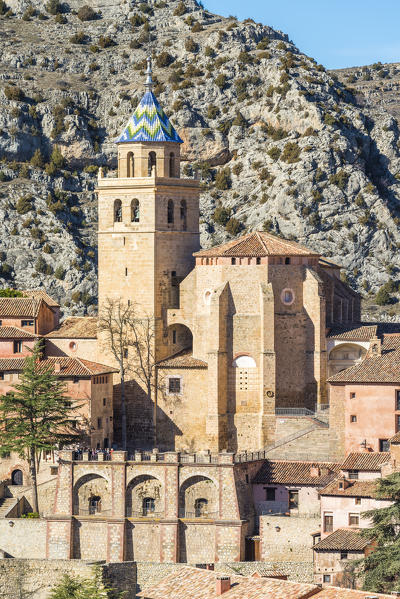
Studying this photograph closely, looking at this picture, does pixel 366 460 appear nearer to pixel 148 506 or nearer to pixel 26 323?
pixel 148 506

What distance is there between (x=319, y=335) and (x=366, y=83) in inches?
3291

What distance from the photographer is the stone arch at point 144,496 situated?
285 ft

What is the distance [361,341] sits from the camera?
95875mm

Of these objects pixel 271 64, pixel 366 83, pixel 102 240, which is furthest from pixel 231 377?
pixel 366 83

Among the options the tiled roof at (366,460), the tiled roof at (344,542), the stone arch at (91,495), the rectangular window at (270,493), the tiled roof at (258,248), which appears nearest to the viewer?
the tiled roof at (344,542)

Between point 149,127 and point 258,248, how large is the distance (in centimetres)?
1003

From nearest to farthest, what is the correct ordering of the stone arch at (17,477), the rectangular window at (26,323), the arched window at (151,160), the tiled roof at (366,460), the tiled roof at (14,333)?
the tiled roof at (366,460) < the stone arch at (17,477) < the tiled roof at (14,333) < the rectangular window at (26,323) < the arched window at (151,160)

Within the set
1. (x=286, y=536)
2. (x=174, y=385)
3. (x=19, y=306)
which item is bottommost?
(x=286, y=536)

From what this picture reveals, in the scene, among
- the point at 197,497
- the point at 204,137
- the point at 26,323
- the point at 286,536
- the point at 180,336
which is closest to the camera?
the point at 286,536

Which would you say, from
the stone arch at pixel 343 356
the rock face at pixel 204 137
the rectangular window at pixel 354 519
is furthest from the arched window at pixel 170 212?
the rock face at pixel 204 137

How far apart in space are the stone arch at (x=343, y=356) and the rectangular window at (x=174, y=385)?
26.2 ft

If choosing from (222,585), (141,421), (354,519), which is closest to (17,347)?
(141,421)

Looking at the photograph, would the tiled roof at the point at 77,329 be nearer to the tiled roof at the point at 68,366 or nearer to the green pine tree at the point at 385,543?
the tiled roof at the point at 68,366

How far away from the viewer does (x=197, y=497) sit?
86.3m
